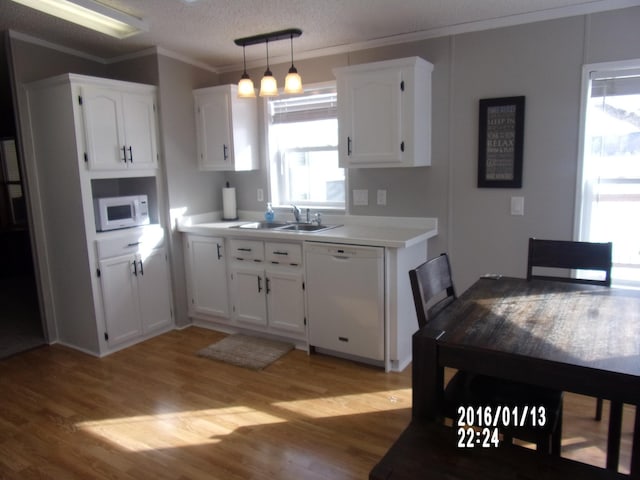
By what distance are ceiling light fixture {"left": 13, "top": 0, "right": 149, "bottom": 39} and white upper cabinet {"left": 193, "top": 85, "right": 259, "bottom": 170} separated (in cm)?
87

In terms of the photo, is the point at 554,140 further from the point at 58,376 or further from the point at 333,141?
the point at 58,376

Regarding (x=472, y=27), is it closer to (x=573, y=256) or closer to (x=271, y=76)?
(x=271, y=76)

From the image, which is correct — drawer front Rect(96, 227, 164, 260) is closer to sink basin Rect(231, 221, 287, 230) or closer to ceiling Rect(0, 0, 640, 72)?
sink basin Rect(231, 221, 287, 230)

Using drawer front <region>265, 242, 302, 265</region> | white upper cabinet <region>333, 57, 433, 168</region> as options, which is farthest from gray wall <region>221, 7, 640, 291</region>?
drawer front <region>265, 242, 302, 265</region>

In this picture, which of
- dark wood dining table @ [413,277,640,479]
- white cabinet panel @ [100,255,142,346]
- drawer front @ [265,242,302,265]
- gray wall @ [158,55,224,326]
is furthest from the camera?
gray wall @ [158,55,224,326]

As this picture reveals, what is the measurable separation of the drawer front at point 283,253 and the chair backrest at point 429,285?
4.51 feet

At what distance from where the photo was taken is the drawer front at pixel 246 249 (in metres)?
3.63

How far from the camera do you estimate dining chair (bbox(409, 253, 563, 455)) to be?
1650mm

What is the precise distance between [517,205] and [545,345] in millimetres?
1854

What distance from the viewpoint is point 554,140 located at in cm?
304

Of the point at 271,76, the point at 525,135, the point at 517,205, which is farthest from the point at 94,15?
the point at 517,205

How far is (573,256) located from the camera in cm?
246

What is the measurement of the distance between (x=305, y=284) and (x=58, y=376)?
184 cm
